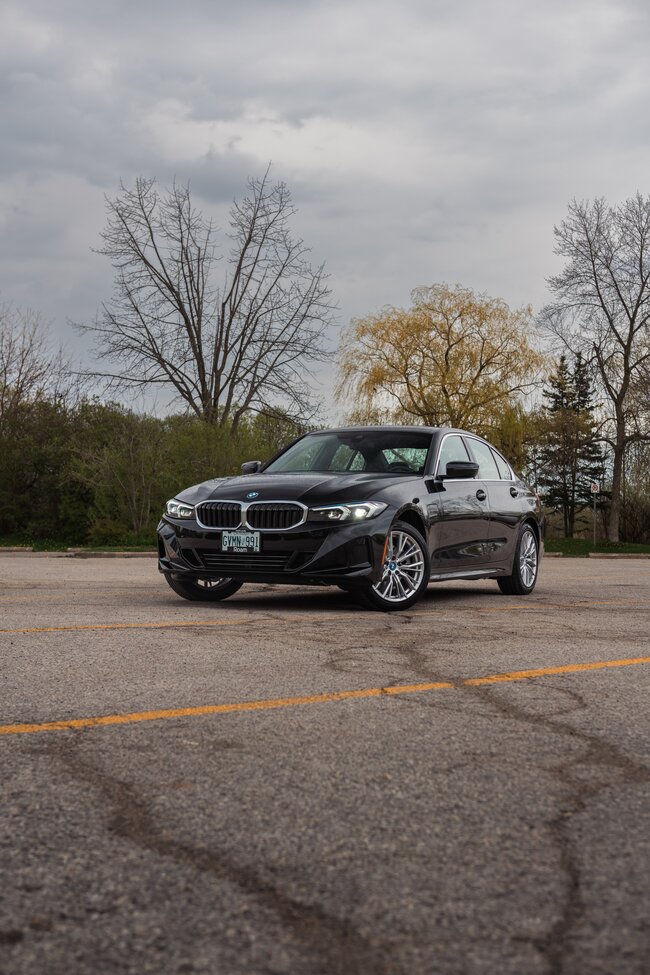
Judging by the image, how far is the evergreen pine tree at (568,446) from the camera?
172 feet

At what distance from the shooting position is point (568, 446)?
53844 mm

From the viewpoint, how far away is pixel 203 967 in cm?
A: 203

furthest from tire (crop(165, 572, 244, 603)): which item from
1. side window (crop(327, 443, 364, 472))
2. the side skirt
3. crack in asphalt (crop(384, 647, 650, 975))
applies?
crack in asphalt (crop(384, 647, 650, 975))

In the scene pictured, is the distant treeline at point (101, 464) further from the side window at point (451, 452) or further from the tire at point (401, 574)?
the tire at point (401, 574)

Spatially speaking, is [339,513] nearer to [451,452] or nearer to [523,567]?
[451,452]

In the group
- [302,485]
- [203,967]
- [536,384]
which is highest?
[536,384]

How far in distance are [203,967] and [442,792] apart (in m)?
1.33

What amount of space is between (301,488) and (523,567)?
146 inches

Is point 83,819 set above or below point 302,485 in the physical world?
below

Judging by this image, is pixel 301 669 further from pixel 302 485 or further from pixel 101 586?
pixel 101 586

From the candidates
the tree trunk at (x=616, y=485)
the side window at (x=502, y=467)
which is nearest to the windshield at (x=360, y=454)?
the side window at (x=502, y=467)

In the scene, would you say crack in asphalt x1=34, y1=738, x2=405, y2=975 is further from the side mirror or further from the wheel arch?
the wheel arch

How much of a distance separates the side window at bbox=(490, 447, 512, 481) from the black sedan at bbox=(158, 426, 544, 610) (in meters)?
0.68

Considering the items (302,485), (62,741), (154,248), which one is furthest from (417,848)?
(154,248)
